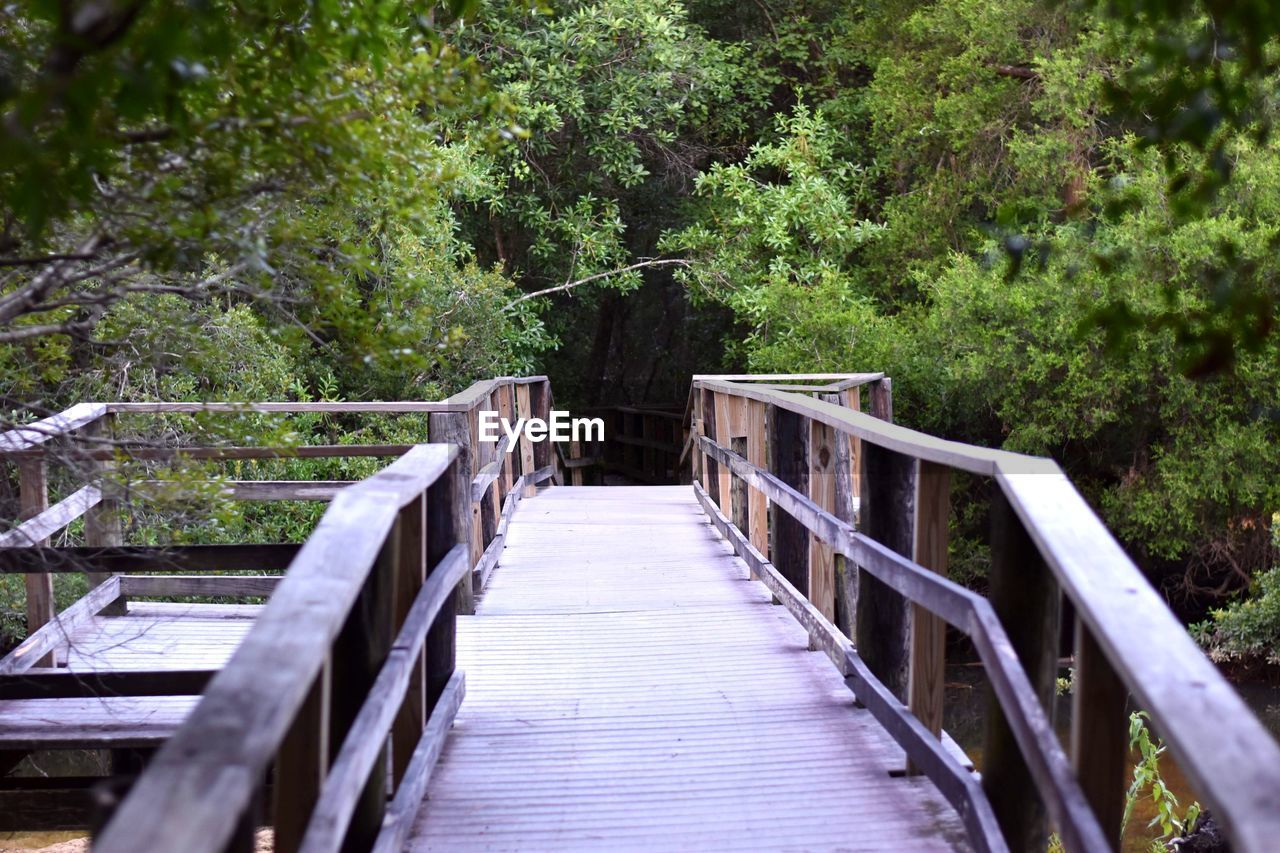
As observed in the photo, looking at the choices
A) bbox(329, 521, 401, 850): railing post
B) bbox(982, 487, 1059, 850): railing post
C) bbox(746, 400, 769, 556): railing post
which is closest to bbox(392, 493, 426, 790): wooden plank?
bbox(329, 521, 401, 850): railing post

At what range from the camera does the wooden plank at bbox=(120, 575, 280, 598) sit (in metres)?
6.33

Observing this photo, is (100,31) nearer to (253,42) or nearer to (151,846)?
(253,42)

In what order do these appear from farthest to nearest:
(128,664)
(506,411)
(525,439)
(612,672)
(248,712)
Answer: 1. (525,439)
2. (506,411)
3. (128,664)
4. (612,672)
5. (248,712)

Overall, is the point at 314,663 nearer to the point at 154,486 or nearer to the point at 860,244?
the point at 154,486

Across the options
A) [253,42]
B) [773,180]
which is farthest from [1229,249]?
[773,180]

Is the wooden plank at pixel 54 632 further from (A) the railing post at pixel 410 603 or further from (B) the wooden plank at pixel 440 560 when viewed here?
(A) the railing post at pixel 410 603

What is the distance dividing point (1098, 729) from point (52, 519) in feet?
15.0

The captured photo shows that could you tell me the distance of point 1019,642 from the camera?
8.45 ft

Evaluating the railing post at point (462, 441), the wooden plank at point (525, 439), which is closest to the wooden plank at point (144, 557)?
the railing post at point (462, 441)

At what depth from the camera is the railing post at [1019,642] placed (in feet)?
8.21

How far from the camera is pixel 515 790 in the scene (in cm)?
336

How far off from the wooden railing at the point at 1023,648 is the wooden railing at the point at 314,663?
3.59ft

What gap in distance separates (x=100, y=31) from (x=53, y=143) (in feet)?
0.62

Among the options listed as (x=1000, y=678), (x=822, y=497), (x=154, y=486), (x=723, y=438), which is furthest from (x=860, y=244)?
(x=1000, y=678)
